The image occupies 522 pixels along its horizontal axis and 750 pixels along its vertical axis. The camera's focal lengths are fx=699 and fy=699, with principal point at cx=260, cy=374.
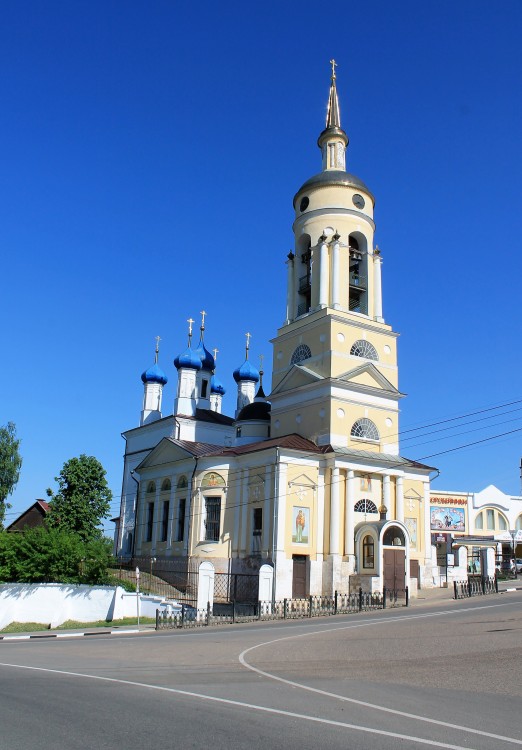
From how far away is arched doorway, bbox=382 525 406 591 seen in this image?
3294cm

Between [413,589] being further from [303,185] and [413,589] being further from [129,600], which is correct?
[303,185]

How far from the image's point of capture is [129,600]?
28.9 m

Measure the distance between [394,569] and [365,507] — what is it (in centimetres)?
334

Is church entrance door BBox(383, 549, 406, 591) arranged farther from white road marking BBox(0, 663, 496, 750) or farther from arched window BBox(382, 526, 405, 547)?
white road marking BBox(0, 663, 496, 750)

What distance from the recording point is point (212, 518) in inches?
1430

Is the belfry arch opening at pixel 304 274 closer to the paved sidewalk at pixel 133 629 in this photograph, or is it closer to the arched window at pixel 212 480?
the arched window at pixel 212 480

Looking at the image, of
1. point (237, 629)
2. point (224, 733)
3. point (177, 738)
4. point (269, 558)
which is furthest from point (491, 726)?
point (269, 558)

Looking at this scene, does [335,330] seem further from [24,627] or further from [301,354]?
[24,627]

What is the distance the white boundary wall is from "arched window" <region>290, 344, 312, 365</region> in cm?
1583

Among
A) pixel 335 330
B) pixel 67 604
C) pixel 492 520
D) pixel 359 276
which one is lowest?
pixel 67 604

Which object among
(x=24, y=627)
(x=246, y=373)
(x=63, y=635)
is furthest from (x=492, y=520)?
(x=63, y=635)

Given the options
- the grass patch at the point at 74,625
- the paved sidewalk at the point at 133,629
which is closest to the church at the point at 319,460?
the paved sidewalk at the point at 133,629

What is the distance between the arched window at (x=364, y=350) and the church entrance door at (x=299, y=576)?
11370mm

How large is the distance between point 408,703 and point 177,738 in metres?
3.64
